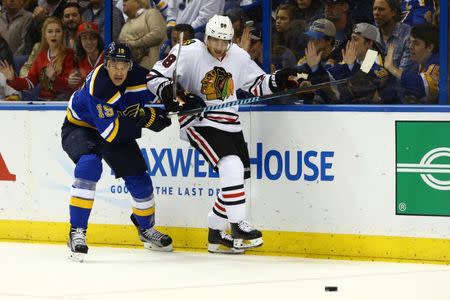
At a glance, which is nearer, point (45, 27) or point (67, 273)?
point (67, 273)

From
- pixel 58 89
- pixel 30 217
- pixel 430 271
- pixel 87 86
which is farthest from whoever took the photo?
pixel 58 89

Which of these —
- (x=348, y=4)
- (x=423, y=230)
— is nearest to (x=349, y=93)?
(x=348, y=4)

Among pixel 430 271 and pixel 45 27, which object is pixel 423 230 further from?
pixel 45 27

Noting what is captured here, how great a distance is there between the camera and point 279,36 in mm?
6391

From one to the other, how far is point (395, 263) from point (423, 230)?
22 cm

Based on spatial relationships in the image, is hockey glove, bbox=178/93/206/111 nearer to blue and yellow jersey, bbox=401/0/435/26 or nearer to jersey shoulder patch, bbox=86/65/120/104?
jersey shoulder patch, bbox=86/65/120/104

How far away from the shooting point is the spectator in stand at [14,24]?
7.27m

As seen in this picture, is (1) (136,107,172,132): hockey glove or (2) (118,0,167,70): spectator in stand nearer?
(1) (136,107,172,132): hockey glove

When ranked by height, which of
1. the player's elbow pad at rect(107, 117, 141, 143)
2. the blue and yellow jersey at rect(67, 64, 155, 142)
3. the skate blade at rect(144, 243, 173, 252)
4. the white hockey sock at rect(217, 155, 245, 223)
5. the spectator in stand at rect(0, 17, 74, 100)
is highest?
the spectator in stand at rect(0, 17, 74, 100)

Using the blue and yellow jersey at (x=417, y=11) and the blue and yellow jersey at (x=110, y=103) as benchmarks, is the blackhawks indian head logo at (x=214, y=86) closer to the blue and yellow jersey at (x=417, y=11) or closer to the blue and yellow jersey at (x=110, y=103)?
the blue and yellow jersey at (x=110, y=103)

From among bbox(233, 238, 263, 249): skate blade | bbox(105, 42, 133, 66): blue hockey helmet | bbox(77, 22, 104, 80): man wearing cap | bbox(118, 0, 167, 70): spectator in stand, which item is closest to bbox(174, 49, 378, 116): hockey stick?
bbox(105, 42, 133, 66): blue hockey helmet

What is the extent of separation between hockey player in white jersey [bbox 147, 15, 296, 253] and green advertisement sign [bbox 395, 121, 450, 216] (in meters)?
0.70

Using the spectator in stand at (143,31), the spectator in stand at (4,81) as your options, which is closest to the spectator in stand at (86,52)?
the spectator in stand at (143,31)

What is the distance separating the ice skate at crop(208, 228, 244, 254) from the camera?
618 cm
